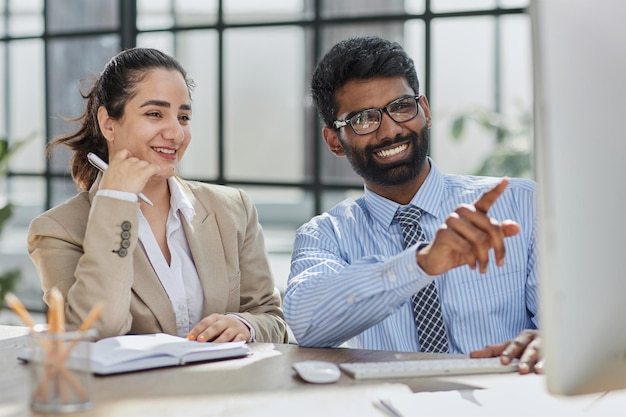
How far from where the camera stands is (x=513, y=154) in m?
5.36

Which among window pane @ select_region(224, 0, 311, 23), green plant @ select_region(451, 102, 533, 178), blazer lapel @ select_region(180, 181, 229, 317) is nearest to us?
blazer lapel @ select_region(180, 181, 229, 317)

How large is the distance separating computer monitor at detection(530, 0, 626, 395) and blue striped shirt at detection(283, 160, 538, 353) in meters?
0.74

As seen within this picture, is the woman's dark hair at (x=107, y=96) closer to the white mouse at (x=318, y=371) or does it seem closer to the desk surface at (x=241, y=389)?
the desk surface at (x=241, y=389)

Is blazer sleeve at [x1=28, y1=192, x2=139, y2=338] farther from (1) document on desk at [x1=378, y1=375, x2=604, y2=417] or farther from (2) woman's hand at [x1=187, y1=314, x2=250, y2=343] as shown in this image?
(1) document on desk at [x1=378, y1=375, x2=604, y2=417]

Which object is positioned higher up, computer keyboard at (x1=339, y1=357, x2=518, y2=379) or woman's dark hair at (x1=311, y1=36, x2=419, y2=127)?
woman's dark hair at (x1=311, y1=36, x2=419, y2=127)

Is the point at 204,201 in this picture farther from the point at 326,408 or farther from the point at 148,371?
the point at 326,408

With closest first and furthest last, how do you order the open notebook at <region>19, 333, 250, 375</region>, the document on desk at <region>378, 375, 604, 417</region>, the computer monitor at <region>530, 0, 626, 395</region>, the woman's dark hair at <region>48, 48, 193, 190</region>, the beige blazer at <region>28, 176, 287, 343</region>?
the computer monitor at <region>530, 0, 626, 395</region>
the document on desk at <region>378, 375, 604, 417</region>
the open notebook at <region>19, 333, 250, 375</region>
the beige blazer at <region>28, 176, 287, 343</region>
the woman's dark hair at <region>48, 48, 193, 190</region>

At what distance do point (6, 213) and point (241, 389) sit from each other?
307 cm

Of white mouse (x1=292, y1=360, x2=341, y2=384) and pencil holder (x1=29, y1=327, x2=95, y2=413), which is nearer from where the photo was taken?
pencil holder (x1=29, y1=327, x2=95, y2=413)

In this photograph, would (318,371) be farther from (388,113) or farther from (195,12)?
(195,12)

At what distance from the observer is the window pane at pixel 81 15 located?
4266mm

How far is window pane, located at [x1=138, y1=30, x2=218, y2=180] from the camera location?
13.3 feet

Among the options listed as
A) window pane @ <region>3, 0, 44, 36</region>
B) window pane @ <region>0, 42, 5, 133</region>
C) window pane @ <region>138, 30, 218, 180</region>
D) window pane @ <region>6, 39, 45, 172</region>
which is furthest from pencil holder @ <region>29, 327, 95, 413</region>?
window pane @ <region>0, 42, 5, 133</region>

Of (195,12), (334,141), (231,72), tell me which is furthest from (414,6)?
(334,141)
